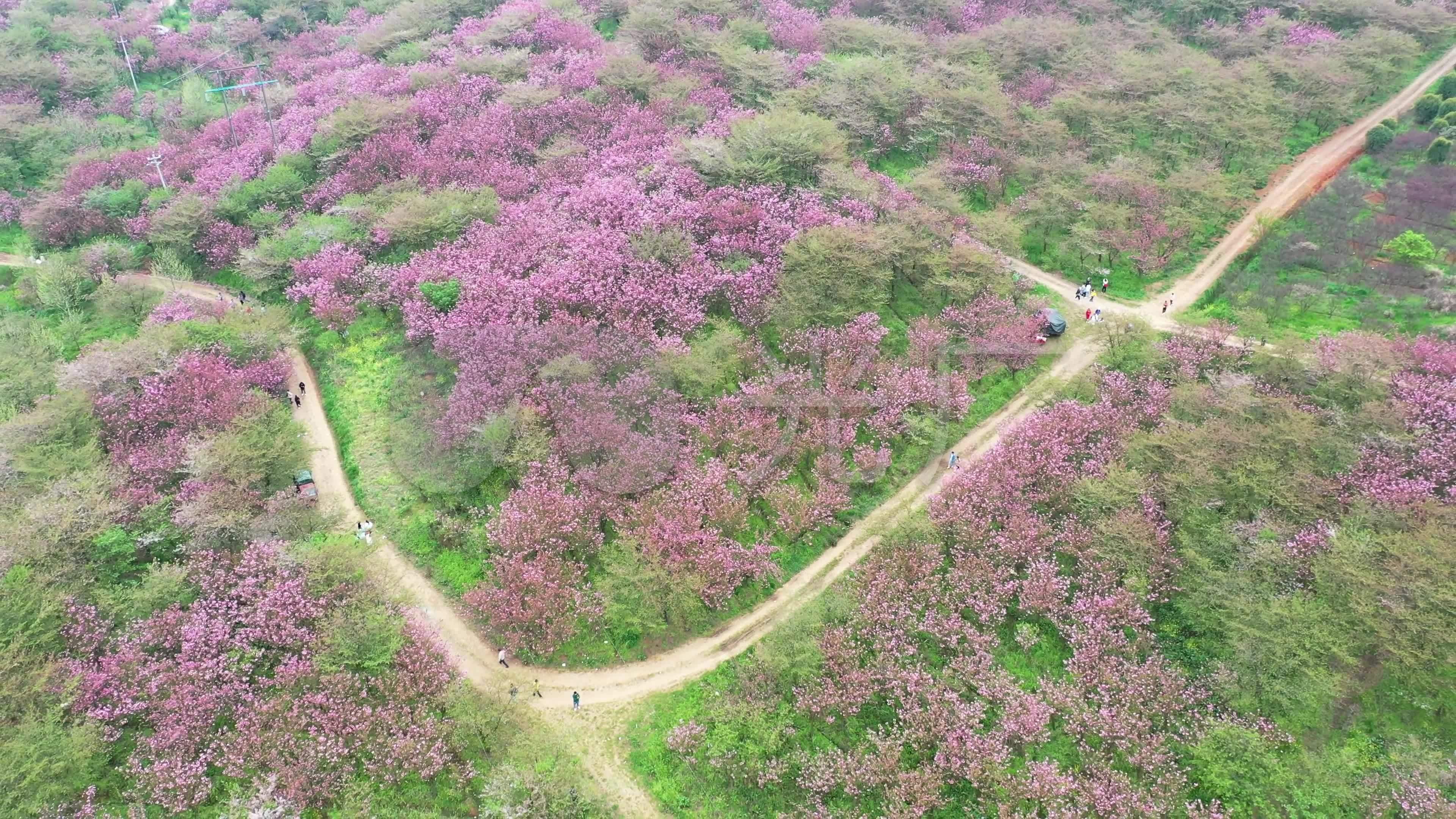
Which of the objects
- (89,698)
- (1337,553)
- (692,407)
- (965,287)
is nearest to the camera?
(89,698)

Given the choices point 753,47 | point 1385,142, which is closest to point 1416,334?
point 1385,142

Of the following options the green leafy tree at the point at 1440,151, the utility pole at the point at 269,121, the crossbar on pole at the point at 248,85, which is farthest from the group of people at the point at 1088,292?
the crossbar on pole at the point at 248,85

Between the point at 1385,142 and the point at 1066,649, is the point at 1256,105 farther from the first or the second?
the point at 1066,649

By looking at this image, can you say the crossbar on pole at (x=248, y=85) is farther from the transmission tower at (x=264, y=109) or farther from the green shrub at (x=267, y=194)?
the green shrub at (x=267, y=194)

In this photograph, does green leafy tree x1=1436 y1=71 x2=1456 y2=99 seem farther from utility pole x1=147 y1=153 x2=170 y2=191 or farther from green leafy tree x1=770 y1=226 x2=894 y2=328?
utility pole x1=147 y1=153 x2=170 y2=191

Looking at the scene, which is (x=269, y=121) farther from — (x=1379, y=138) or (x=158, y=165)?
(x=1379, y=138)

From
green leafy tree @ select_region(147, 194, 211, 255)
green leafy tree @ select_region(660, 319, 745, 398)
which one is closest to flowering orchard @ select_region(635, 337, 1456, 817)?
green leafy tree @ select_region(660, 319, 745, 398)
